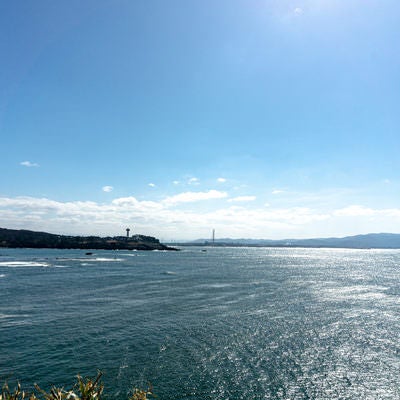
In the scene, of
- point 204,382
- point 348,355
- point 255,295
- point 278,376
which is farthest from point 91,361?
point 255,295

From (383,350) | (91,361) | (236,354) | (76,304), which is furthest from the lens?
(76,304)

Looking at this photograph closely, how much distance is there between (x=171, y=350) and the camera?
1404 inches

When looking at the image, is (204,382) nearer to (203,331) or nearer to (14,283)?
(203,331)

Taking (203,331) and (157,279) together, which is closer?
(203,331)

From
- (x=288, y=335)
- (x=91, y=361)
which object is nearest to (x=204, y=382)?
(x=91, y=361)

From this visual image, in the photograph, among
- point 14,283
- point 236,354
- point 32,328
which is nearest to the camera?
point 236,354

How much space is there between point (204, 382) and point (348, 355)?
18436 mm

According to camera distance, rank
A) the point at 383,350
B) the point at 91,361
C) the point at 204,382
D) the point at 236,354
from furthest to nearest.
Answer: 1. the point at 383,350
2. the point at 236,354
3. the point at 91,361
4. the point at 204,382

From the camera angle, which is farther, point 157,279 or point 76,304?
point 157,279

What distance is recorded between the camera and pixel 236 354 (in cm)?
3494

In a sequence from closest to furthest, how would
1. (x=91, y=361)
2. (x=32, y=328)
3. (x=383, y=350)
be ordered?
1. (x=91, y=361)
2. (x=383, y=350)
3. (x=32, y=328)

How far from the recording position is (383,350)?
37.3 metres

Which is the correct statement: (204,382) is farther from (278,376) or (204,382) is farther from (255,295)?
(255,295)

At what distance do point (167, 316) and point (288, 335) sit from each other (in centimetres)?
1913
